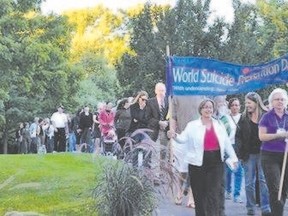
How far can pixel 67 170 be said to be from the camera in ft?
51.7

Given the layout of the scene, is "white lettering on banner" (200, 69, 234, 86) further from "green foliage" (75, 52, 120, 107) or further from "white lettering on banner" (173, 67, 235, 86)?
"green foliage" (75, 52, 120, 107)

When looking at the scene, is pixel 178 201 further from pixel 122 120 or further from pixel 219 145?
pixel 122 120

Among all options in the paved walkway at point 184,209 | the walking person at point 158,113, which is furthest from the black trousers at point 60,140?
the paved walkway at point 184,209

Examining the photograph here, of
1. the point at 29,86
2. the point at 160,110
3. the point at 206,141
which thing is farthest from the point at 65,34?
the point at 206,141

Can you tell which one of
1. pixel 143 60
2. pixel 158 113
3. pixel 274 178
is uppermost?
pixel 143 60

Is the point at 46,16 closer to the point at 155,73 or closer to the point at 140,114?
the point at 155,73

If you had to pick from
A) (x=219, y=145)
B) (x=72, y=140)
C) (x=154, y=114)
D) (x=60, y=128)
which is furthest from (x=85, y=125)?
(x=219, y=145)

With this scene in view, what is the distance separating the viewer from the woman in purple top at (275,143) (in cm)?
883

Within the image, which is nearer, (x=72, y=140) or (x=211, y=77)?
(x=211, y=77)

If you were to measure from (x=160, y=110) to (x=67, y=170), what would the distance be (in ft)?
13.0

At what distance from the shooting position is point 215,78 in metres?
10.5

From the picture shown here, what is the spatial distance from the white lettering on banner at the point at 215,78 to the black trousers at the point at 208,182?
6.45 feet

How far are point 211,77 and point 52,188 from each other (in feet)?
11.1

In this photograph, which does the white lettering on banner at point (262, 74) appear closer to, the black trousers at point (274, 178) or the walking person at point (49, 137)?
the black trousers at point (274, 178)
